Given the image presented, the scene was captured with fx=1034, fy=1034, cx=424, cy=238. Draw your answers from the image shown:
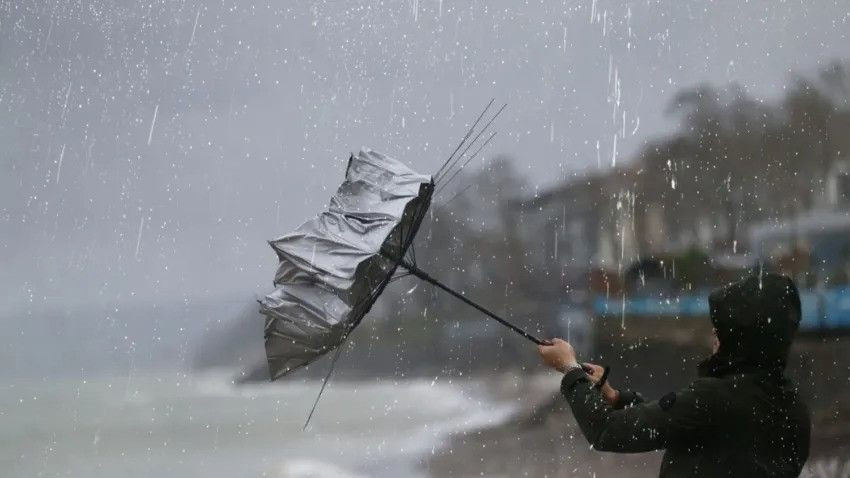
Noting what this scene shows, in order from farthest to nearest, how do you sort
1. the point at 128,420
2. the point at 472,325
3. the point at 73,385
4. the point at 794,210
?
the point at 73,385, the point at 472,325, the point at 128,420, the point at 794,210

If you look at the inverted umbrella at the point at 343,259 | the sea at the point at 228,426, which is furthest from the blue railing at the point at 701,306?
the inverted umbrella at the point at 343,259

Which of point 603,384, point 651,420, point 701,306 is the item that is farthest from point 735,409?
point 701,306

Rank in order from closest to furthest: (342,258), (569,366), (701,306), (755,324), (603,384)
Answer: (755,324) → (569,366) → (603,384) → (342,258) → (701,306)

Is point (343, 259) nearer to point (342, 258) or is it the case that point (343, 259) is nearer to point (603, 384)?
point (342, 258)

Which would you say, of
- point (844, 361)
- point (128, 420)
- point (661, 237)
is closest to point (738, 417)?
point (844, 361)

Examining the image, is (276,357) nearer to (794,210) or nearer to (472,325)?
(794,210)

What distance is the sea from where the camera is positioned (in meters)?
22.4

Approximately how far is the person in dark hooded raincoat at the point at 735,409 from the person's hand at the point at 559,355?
0.15m

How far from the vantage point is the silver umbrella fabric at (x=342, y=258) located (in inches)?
120

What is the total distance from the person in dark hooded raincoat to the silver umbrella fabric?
99 centimetres

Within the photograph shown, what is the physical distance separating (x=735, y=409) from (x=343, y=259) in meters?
1.26

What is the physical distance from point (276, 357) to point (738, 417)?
4.73 ft

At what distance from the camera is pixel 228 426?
107ft

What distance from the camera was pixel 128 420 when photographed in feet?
121
